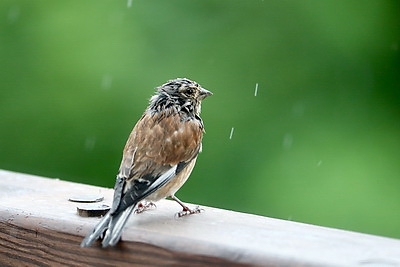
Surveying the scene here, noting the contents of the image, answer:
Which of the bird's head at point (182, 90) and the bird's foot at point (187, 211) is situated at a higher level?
the bird's head at point (182, 90)

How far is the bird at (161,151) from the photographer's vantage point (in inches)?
98.8

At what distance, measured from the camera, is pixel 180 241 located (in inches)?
78.4

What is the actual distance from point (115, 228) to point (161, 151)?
815mm

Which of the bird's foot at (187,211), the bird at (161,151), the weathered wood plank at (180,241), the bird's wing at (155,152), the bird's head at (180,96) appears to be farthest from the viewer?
the bird's head at (180,96)

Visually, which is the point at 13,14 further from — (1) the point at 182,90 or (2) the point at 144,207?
(2) the point at 144,207

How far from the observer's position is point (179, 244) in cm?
198

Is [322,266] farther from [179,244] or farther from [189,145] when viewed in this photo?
[189,145]

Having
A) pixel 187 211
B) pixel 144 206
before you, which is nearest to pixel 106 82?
pixel 144 206

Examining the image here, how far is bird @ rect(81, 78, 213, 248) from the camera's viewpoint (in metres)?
2.51

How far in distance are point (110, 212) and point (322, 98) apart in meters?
2.60

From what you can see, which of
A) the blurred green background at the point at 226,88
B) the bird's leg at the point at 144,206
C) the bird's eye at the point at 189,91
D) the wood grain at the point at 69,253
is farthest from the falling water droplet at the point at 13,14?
the wood grain at the point at 69,253

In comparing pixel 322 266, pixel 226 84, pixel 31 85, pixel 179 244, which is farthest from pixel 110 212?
pixel 31 85

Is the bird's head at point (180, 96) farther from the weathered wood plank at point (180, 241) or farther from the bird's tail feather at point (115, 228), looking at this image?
the bird's tail feather at point (115, 228)

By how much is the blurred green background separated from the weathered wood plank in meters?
2.00
